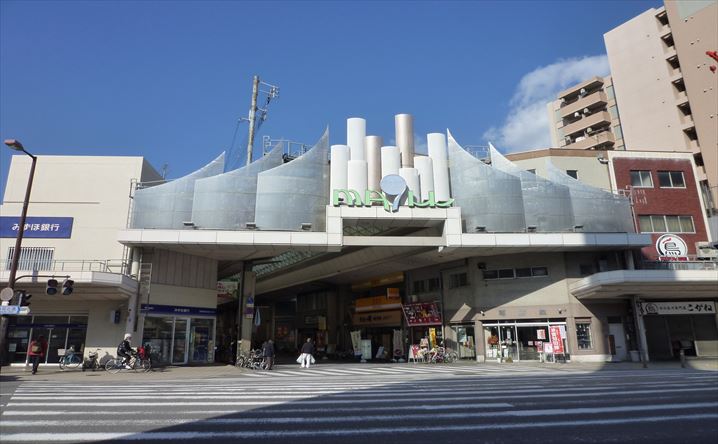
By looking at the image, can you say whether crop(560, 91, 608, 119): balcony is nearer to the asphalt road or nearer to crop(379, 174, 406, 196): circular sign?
crop(379, 174, 406, 196): circular sign

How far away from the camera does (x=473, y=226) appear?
3016 centimetres

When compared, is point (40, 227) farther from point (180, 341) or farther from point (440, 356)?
point (440, 356)

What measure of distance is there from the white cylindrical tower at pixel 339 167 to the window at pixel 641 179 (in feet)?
70.8

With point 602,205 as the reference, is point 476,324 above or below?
below

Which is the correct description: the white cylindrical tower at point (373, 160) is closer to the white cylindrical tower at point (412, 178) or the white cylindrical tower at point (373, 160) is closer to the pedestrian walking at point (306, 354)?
the white cylindrical tower at point (412, 178)

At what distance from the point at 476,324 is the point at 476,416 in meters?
25.7

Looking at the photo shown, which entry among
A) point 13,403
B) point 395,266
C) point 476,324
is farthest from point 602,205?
point 13,403

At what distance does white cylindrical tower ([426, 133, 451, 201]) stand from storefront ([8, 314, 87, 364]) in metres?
22.8

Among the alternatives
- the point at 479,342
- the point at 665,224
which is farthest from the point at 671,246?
the point at 479,342

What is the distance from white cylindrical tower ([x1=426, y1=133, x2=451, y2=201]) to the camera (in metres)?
30.8

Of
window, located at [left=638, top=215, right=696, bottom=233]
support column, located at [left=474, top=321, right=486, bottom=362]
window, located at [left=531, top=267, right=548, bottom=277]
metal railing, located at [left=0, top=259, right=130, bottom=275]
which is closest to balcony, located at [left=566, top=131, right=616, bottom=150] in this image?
window, located at [left=638, top=215, right=696, bottom=233]

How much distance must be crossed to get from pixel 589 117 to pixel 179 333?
61.7 meters

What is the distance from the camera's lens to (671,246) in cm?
3139

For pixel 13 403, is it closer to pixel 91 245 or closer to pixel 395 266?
pixel 91 245
